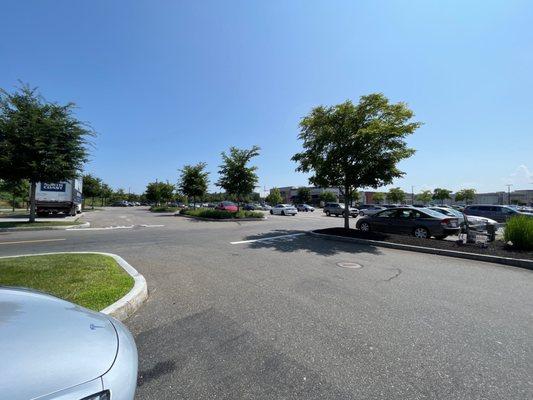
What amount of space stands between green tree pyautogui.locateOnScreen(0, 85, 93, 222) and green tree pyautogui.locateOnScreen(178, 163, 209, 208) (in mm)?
14044

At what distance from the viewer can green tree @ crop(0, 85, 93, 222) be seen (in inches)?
567

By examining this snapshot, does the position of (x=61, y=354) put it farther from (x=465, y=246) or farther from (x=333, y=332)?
(x=465, y=246)

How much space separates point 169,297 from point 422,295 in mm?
4541

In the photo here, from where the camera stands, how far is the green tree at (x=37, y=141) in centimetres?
1439

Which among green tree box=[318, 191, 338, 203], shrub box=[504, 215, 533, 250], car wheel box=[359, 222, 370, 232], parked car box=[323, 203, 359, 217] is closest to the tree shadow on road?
car wheel box=[359, 222, 370, 232]

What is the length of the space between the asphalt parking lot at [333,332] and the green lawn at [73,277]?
2.03 ft

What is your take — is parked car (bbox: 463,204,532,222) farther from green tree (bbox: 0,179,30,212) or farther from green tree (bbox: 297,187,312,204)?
green tree (bbox: 297,187,312,204)

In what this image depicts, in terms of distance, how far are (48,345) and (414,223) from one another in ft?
44.0

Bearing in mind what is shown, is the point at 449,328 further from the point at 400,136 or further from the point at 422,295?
the point at 400,136

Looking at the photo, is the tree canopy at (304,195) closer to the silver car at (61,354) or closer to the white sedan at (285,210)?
the white sedan at (285,210)

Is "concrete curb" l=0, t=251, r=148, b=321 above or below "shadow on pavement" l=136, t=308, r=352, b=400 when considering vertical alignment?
above

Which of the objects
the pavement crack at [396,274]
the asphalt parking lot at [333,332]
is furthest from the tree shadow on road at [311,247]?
the pavement crack at [396,274]

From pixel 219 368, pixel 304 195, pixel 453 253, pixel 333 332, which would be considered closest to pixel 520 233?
pixel 453 253

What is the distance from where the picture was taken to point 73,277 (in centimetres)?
521
